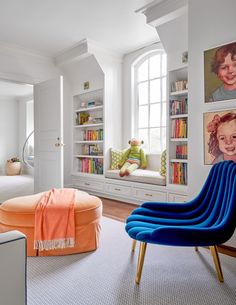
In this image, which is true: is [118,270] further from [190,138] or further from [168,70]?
[168,70]

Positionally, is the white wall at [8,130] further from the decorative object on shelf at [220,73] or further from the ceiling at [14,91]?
the decorative object on shelf at [220,73]

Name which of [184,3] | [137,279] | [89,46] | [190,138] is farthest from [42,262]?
[89,46]

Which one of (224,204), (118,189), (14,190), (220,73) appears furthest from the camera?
(14,190)

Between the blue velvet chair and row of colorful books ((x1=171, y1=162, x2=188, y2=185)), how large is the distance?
120 cm

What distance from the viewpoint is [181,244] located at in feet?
5.27

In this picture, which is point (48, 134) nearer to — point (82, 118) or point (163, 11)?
point (82, 118)

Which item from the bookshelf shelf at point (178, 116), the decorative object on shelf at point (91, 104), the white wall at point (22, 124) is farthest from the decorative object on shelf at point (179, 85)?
the white wall at point (22, 124)

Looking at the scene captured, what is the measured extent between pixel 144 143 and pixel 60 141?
153 cm

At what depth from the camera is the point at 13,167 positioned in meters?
7.94

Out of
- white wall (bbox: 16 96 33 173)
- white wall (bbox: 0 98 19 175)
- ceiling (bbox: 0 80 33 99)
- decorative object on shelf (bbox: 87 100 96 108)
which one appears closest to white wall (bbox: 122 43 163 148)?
decorative object on shelf (bbox: 87 100 96 108)

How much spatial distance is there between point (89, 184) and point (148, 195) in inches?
58.6

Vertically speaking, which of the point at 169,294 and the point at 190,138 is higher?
the point at 190,138

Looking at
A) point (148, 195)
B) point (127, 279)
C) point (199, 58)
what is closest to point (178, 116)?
point (199, 58)

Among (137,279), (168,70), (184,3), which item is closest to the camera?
(137,279)
